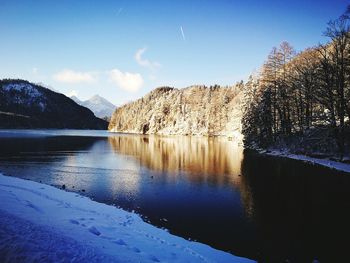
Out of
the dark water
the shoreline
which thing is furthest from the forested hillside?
the dark water

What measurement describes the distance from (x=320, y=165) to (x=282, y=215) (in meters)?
20.7

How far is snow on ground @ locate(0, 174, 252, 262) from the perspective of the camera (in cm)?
847

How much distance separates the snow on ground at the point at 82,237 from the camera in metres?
8.47

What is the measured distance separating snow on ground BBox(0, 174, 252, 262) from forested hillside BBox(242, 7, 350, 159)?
1110 inches

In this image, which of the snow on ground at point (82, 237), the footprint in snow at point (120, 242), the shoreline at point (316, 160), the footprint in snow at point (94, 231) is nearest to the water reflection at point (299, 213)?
the shoreline at point (316, 160)

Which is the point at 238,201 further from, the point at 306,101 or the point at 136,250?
the point at 306,101

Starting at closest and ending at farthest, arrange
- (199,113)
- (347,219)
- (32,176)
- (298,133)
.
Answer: (347,219)
(32,176)
(298,133)
(199,113)

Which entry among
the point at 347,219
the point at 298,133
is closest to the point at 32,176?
the point at 347,219

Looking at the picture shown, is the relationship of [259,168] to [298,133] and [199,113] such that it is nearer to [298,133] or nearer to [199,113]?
[298,133]

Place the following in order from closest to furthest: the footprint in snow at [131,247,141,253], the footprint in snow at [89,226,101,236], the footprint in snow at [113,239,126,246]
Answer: the footprint in snow at [131,247,141,253] → the footprint in snow at [113,239,126,246] → the footprint in snow at [89,226,101,236]

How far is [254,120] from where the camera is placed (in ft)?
205

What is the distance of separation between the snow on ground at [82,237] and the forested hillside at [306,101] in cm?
2820

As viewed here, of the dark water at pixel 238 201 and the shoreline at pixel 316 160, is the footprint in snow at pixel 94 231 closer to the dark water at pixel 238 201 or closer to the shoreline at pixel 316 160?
the dark water at pixel 238 201

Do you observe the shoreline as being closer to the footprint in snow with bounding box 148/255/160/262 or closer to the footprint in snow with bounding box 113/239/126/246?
the footprint in snow with bounding box 148/255/160/262
